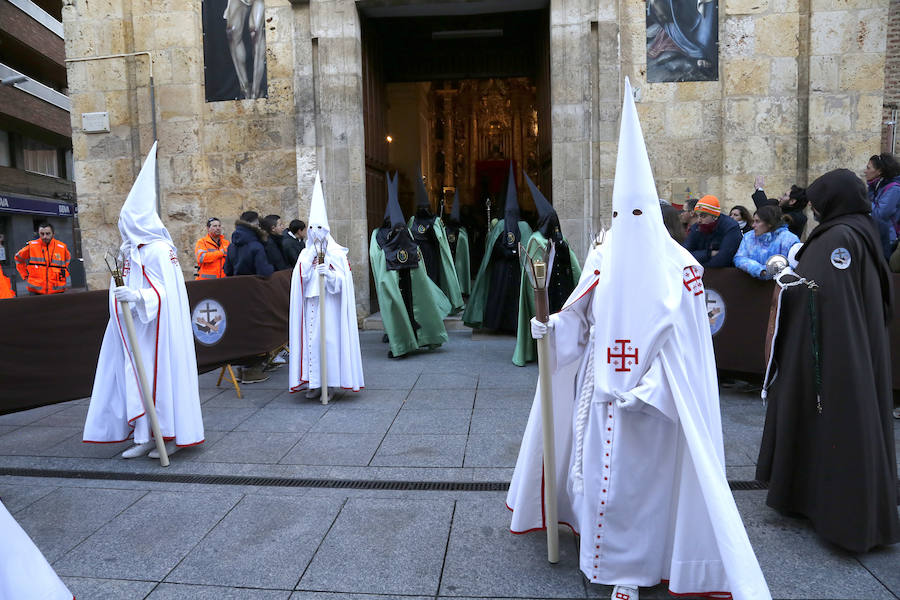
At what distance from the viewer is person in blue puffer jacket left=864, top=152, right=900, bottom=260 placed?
6.20m

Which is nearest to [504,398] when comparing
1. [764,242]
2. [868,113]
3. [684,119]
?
[764,242]

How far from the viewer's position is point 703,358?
2.80 meters

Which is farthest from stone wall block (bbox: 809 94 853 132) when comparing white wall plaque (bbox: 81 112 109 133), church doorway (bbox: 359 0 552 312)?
white wall plaque (bbox: 81 112 109 133)

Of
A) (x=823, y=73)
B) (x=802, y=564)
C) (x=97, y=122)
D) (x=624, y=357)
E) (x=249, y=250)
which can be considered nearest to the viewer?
(x=624, y=357)

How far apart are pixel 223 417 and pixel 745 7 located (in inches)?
369

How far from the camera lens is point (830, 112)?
956 centimetres

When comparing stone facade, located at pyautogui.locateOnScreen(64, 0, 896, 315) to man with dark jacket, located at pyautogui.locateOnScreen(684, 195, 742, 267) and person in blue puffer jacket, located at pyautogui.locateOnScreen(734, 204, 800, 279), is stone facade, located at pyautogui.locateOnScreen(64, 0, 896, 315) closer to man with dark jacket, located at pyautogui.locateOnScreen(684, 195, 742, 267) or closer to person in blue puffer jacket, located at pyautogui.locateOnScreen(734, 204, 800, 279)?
man with dark jacket, located at pyautogui.locateOnScreen(684, 195, 742, 267)

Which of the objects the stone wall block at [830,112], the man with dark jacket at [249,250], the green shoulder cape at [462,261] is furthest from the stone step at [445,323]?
the stone wall block at [830,112]

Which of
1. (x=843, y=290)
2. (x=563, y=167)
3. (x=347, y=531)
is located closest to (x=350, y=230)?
(x=563, y=167)

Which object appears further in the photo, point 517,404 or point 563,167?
point 563,167

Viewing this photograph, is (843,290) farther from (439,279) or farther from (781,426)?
(439,279)

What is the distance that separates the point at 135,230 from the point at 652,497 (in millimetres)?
4116

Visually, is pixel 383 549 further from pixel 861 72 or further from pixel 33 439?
pixel 861 72

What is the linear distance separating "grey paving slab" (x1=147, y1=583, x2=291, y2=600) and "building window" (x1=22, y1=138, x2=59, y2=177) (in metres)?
31.6
